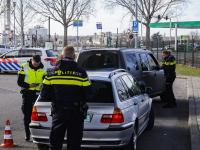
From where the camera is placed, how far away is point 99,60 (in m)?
9.89

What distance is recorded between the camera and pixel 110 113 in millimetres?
5754

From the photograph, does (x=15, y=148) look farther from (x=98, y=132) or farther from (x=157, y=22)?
(x=157, y=22)

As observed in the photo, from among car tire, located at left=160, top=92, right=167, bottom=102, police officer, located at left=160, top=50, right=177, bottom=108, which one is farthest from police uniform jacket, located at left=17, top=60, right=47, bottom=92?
car tire, located at left=160, top=92, right=167, bottom=102

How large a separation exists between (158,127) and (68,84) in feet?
14.7

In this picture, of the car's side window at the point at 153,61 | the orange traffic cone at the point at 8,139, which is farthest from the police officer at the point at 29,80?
the car's side window at the point at 153,61

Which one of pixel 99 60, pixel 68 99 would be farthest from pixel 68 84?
pixel 99 60

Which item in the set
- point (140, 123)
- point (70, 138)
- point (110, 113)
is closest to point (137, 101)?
point (140, 123)

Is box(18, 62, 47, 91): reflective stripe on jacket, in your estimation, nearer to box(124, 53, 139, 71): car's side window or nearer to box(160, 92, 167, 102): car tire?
box(124, 53, 139, 71): car's side window

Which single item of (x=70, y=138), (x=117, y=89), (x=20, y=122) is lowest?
(x=20, y=122)

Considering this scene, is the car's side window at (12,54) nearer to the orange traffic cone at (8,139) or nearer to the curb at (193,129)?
the curb at (193,129)

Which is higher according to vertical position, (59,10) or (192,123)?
(59,10)

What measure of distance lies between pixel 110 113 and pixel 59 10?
52100mm

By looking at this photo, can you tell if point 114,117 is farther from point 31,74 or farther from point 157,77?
point 157,77

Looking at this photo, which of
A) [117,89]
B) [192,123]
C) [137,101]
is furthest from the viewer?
[192,123]
